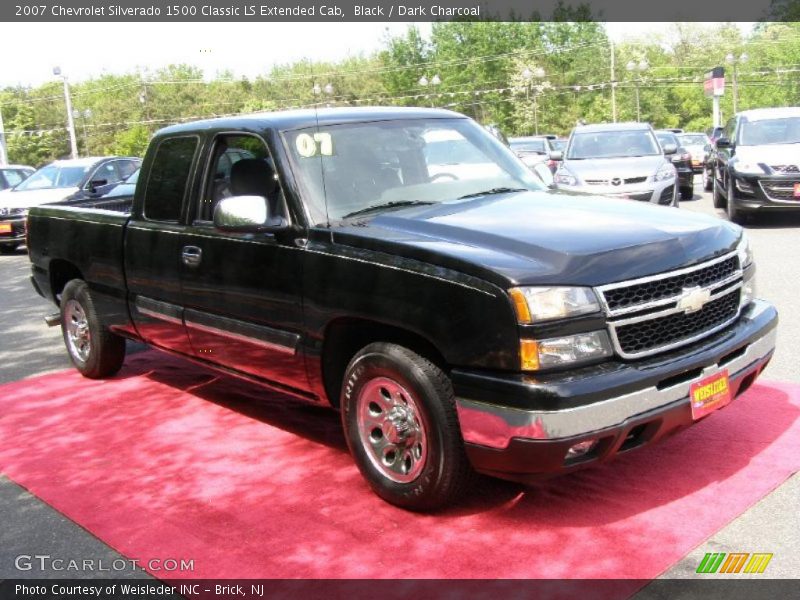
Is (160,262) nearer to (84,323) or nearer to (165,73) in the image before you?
(84,323)

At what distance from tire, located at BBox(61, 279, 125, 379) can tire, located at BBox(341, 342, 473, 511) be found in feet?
10.1

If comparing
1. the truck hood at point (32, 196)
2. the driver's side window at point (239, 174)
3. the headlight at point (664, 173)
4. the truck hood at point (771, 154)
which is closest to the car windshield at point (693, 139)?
the truck hood at point (771, 154)

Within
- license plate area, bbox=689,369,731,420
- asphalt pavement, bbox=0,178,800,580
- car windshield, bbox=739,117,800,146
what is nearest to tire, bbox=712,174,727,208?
car windshield, bbox=739,117,800,146

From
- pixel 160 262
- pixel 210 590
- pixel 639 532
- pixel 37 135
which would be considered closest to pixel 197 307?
pixel 160 262

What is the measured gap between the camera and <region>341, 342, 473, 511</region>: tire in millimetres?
3758

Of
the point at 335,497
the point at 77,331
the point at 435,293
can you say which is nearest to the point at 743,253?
the point at 435,293

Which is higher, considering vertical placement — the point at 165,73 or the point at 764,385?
the point at 165,73

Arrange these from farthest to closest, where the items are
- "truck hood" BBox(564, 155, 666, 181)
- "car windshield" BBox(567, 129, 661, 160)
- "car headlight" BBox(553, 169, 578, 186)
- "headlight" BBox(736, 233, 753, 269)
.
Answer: "car windshield" BBox(567, 129, 661, 160) < "car headlight" BBox(553, 169, 578, 186) < "truck hood" BBox(564, 155, 666, 181) < "headlight" BBox(736, 233, 753, 269)

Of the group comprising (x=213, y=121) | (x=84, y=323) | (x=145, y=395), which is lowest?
(x=145, y=395)

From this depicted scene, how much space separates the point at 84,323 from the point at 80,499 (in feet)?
8.48

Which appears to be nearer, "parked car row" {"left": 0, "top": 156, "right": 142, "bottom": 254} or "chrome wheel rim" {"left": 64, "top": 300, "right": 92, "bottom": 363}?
"chrome wheel rim" {"left": 64, "top": 300, "right": 92, "bottom": 363}

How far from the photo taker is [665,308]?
147 inches

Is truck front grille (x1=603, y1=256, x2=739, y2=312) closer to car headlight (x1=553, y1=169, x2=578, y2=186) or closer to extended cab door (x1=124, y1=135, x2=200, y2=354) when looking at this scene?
extended cab door (x1=124, y1=135, x2=200, y2=354)

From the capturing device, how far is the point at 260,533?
3.99m
